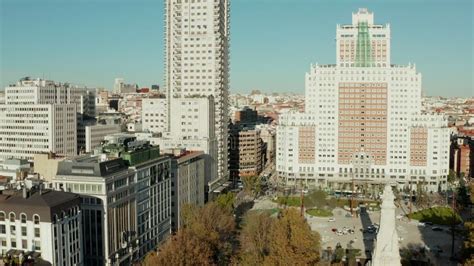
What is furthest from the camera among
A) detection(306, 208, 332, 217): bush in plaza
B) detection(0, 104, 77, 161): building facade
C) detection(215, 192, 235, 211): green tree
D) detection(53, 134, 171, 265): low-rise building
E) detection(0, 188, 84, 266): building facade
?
detection(0, 104, 77, 161): building facade

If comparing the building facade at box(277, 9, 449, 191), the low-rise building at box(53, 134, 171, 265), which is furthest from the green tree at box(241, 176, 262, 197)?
the low-rise building at box(53, 134, 171, 265)

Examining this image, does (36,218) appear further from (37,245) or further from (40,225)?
(37,245)

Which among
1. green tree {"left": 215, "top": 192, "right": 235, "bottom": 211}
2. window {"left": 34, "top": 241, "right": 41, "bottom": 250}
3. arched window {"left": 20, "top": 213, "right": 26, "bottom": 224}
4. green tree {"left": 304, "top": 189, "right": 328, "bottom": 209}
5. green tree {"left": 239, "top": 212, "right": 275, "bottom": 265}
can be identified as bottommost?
green tree {"left": 304, "top": 189, "right": 328, "bottom": 209}

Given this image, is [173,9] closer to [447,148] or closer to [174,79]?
[174,79]

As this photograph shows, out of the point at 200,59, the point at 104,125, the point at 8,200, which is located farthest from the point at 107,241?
the point at 104,125

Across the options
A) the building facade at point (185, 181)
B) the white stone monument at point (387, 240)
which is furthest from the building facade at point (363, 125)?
the white stone monument at point (387, 240)

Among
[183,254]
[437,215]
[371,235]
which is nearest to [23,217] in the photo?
[183,254]

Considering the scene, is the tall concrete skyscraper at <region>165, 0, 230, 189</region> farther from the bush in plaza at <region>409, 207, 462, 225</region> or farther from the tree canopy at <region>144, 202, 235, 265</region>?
the bush in plaza at <region>409, 207, 462, 225</region>
